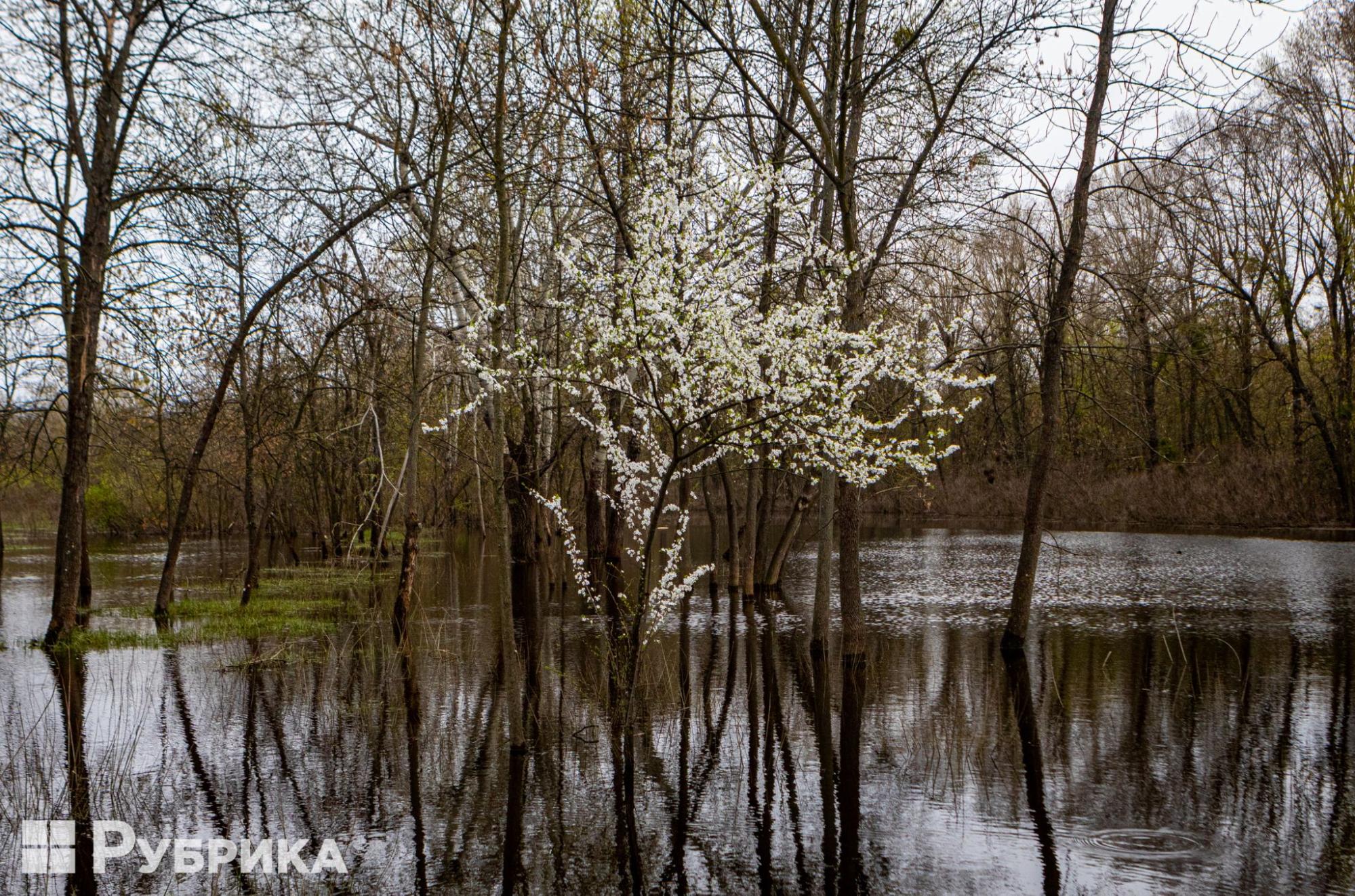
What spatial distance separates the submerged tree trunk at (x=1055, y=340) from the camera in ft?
43.1

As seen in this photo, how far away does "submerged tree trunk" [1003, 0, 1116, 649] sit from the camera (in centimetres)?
Answer: 1313

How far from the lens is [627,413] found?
2589 centimetres

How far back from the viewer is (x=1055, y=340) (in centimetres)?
1355

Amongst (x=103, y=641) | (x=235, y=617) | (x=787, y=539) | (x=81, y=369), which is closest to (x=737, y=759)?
(x=81, y=369)

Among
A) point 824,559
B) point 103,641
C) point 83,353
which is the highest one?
point 83,353

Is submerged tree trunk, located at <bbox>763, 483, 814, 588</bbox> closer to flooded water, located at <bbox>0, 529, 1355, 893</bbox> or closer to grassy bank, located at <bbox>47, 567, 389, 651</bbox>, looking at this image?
flooded water, located at <bbox>0, 529, 1355, 893</bbox>

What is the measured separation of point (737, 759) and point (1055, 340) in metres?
7.32

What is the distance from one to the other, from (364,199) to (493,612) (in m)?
7.52

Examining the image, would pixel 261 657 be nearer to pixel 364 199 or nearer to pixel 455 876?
pixel 364 199

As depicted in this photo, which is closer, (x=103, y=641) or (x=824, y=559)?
(x=824, y=559)

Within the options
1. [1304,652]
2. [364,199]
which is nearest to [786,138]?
[364,199]

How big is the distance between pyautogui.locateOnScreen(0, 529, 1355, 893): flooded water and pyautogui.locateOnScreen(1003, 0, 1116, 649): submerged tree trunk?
0.85m

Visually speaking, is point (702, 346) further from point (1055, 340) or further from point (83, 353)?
point (83, 353)

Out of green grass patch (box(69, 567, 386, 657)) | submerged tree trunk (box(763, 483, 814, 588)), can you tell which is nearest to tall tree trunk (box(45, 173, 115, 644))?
green grass patch (box(69, 567, 386, 657))
